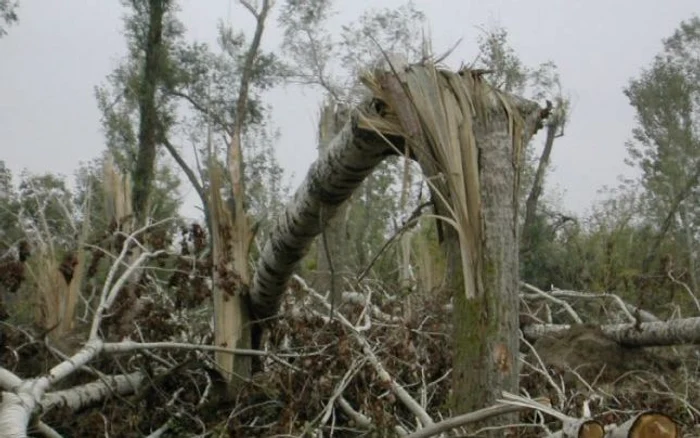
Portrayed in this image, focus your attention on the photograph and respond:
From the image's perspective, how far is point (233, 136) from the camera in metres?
4.83

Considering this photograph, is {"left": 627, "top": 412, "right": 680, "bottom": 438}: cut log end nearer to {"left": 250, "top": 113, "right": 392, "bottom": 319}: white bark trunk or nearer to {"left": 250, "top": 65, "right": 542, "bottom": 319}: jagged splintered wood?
{"left": 250, "top": 65, "right": 542, "bottom": 319}: jagged splintered wood

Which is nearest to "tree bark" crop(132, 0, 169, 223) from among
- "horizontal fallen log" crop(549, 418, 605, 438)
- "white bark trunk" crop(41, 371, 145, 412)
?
"white bark trunk" crop(41, 371, 145, 412)

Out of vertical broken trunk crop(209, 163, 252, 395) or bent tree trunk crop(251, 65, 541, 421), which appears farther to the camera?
vertical broken trunk crop(209, 163, 252, 395)

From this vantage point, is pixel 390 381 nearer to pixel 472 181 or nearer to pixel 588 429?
pixel 472 181

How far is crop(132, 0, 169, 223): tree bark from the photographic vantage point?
16203 millimetres

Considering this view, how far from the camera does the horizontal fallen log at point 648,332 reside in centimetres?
565

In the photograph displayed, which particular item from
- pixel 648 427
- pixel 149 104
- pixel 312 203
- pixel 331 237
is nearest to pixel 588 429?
pixel 648 427

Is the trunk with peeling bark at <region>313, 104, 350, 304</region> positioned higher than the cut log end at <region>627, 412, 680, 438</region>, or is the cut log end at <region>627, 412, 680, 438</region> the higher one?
the trunk with peeling bark at <region>313, 104, 350, 304</region>

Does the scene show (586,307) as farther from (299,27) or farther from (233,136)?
(299,27)

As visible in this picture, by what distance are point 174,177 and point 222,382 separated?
18.2m

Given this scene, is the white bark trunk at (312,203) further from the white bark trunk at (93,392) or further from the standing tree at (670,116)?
the standing tree at (670,116)

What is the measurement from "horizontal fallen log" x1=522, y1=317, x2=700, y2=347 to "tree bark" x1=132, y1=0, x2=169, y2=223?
9.96 meters

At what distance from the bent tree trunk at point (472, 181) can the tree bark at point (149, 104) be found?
40.4ft

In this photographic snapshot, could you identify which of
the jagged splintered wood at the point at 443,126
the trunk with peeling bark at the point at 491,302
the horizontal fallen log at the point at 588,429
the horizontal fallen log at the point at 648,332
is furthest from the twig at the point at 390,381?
the horizontal fallen log at the point at 648,332
